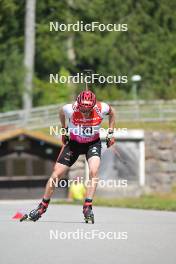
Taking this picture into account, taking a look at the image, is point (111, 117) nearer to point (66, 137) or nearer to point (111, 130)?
point (111, 130)

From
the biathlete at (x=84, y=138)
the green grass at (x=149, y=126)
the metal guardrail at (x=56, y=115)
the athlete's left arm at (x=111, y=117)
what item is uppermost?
the metal guardrail at (x=56, y=115)

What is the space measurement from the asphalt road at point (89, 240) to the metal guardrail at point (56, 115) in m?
28.4

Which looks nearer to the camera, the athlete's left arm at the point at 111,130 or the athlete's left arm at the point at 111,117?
the athlete's left arm at the point at 111,117

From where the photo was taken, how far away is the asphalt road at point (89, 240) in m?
8.37

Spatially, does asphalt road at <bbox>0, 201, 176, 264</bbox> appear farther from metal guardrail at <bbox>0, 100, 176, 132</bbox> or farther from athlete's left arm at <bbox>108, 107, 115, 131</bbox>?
metal guardrail at <bbox>0, 100, 176, 132</bbox>

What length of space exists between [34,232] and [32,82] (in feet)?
131

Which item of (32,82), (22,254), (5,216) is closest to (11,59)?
(32,82)

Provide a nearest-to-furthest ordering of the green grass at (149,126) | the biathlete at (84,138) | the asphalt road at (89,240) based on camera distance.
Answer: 1. the asphalt road at (89,240)
2. the biathlete at (84,138)
3. the green grass at (149,126)

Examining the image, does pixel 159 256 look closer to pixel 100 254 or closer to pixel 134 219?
pixel 100 254

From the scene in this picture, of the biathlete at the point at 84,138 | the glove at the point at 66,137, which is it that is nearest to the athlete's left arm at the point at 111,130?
the biathlete at the point at 84,138

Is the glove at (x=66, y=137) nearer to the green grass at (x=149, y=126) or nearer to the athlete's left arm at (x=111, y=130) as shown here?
the athlete's left arm at (x=111, y=130)

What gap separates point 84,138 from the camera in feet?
39.0

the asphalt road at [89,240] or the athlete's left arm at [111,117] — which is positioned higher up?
the athlete's left arm at [111,117]

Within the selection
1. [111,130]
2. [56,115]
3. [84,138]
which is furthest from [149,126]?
[84,138]
